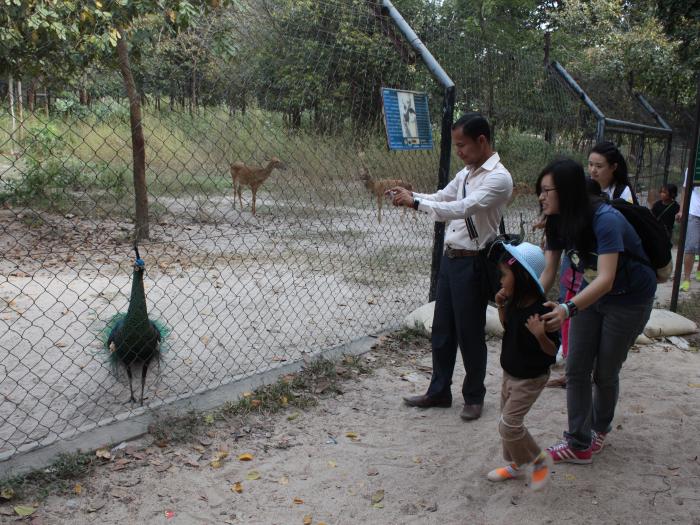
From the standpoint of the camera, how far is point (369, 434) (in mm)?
3432

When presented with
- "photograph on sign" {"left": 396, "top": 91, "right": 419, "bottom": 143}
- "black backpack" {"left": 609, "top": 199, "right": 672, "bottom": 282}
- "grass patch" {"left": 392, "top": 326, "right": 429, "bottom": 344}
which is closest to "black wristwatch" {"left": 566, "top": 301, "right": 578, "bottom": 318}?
"black backpack" {"left": 609, "top": 199, "right": 672, "bottom": 282}

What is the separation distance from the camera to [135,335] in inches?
132

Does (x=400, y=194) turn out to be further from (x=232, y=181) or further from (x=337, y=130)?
(x=232, y=181)

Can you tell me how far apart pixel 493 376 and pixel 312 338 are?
1.45 metres

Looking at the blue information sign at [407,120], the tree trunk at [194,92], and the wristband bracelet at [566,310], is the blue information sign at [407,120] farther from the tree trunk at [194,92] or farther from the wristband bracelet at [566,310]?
the wristband bracelet at [566,310]

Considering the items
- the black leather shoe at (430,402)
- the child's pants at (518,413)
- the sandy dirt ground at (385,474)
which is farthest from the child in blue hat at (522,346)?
the black leather shoe at (430,402)

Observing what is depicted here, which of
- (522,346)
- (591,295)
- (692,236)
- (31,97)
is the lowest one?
(692,236)

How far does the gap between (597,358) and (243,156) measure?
2.28 m

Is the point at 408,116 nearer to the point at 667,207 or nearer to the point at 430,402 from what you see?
the point at 430,402

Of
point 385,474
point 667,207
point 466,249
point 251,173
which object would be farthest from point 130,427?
point 667,207

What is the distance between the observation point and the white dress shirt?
10.4 feet

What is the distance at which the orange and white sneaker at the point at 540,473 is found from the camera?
8.96ft

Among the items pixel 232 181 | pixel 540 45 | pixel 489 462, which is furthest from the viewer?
pixel 540 45

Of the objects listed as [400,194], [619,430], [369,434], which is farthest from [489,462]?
[400,194]
